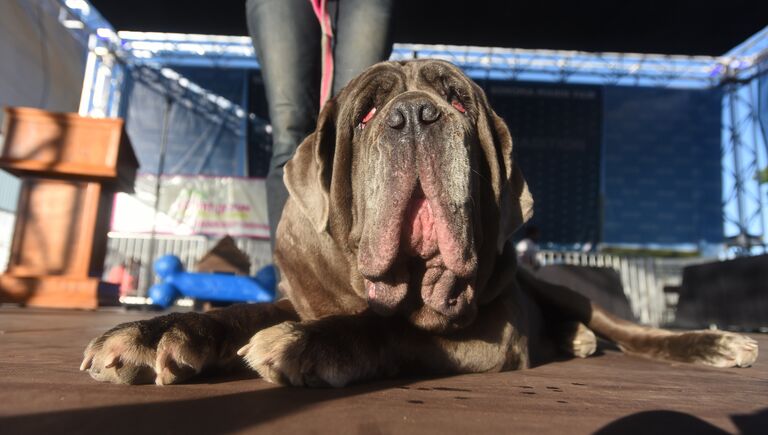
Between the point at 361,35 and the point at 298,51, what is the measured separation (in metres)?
0.37

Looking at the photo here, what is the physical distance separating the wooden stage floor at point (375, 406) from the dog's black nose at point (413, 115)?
0.85 metres

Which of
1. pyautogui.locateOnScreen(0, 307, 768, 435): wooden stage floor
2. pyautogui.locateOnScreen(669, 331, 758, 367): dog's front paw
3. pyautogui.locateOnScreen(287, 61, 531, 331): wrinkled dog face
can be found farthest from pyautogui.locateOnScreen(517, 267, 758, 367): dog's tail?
pyautogui.locateOnScreen(287, 61, 531, 331): wrinkled dog face

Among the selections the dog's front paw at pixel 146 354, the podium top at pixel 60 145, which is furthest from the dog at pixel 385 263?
the podium top at pixel 60 145

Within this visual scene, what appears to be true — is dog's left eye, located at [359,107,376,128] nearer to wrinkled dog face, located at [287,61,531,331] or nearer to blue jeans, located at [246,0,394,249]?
wrinkled dog face, located at [287,61,531,331]

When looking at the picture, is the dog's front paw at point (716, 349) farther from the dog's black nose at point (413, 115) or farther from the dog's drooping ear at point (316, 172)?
the dog's drooping ear at point (316, 172)

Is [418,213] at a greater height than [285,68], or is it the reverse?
[285,68]

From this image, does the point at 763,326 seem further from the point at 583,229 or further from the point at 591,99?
the point at 591,99

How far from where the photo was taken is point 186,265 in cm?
1076

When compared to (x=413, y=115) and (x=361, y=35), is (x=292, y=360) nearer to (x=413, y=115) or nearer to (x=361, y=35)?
(x=413, y=115)

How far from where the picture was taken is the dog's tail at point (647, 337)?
2461mm

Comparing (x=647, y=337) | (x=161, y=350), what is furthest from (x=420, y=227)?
(x=647, y=337)

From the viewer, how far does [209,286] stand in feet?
24.3

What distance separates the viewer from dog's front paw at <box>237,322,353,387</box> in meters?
1.33

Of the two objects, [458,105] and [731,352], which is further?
[731,352]
